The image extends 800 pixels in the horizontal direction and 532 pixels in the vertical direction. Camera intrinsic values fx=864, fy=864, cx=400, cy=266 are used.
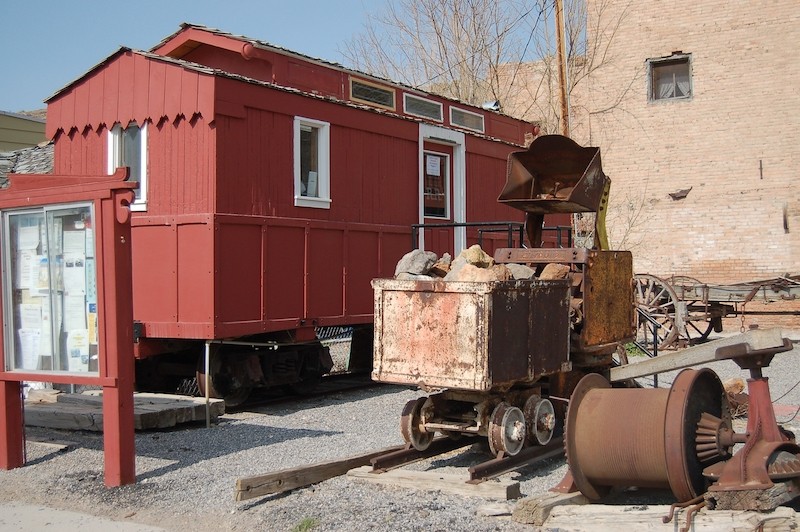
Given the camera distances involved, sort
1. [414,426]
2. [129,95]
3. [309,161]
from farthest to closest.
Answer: [309,161] → [129,95] → [414,426]

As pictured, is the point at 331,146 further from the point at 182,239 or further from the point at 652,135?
the point at 652,135

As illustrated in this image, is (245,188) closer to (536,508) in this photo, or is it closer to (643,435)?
(536,508)

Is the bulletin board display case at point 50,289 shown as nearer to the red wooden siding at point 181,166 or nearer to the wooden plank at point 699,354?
the red wooden siding at point 181,166

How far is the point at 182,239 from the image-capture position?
10.1 metres

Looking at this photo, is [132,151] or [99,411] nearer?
[99,411]

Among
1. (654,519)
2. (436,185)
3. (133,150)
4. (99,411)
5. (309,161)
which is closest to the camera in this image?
(654,519)

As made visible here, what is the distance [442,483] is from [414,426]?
86cm

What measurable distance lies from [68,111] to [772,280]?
12.8 meters

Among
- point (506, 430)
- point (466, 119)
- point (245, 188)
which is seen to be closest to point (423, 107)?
point (466, 119)

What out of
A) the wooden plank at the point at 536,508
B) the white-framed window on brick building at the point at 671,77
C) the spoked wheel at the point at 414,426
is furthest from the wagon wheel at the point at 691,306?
the wooden plank at the point at 536,508

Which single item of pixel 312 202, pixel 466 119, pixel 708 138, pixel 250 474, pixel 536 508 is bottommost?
pixel 250 474

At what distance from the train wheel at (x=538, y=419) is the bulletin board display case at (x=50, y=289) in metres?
3.63

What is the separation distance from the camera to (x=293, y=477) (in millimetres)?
6445

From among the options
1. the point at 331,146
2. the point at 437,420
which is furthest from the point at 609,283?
the point at 331,146
